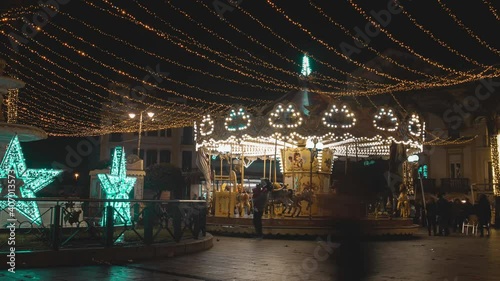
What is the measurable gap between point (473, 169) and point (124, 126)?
25797 millimetres

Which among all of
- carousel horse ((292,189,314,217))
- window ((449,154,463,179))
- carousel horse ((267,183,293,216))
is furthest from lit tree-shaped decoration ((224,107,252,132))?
window ((449,154,463,179))

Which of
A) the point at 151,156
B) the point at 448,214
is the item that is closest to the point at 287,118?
the point at 448,214

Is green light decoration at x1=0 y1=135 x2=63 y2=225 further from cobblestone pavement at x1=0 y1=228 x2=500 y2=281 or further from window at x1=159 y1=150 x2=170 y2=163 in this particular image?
window at x1=159 y1=150 x2=170 y2=163

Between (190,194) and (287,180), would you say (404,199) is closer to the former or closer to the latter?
(287,180)

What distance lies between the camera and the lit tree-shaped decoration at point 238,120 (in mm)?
20312

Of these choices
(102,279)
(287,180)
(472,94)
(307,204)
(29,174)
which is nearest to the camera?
(102,279)

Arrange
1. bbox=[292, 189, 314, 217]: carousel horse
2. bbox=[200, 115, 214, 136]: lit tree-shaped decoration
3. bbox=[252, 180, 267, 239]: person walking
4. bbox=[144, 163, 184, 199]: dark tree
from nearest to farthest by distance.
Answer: bbox=[252, 180, 267, 239]: person walking
bbox=[292, 189, 314, 217]: carousel horse
bbox=[200, 115, 214, 136]: lit tree-shaped decoration
bbox=[144, 163, 184, 199]: dark tree

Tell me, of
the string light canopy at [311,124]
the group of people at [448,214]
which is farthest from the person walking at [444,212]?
the string light canopy at [311,124]

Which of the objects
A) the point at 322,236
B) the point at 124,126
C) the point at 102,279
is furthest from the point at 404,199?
the point at 124,126

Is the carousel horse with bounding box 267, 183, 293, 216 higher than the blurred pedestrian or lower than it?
higher

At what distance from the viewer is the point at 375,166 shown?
6879 millimetres

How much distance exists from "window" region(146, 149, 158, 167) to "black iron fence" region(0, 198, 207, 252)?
38.5m

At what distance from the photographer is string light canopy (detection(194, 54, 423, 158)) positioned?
1950cm

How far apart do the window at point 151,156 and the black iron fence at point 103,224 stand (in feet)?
126
